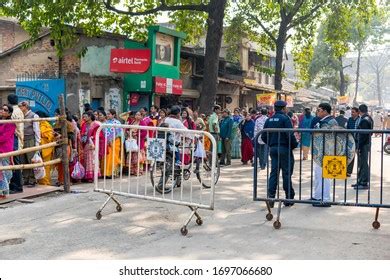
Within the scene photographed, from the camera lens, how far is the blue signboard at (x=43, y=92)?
55.0 ft

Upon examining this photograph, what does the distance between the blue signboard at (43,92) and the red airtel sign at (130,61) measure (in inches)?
77.7

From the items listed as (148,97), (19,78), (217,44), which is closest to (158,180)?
(217,44)

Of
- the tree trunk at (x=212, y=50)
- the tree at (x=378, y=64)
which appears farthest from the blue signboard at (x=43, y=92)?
the tree at (x=378, y=64)

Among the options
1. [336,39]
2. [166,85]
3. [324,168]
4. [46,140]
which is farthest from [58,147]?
[336,39]

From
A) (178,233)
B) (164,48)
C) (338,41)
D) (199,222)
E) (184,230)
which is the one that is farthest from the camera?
(338,41)

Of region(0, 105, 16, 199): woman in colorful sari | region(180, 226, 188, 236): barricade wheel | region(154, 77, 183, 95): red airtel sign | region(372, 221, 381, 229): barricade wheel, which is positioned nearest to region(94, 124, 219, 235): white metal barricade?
region(180, 226, 188, 236): barricade wheel

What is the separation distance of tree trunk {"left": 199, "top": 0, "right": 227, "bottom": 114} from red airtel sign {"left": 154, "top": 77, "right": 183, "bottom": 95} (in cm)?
224

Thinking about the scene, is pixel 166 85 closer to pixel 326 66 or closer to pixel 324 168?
pixel 324 168

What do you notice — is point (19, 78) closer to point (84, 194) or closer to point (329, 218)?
point (84, 194)

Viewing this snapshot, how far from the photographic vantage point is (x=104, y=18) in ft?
62.8

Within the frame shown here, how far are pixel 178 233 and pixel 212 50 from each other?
437 inches

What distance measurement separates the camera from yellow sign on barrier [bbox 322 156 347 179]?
6.69 m

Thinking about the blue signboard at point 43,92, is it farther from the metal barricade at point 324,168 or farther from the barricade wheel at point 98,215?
the barricade wheel at point 98,215

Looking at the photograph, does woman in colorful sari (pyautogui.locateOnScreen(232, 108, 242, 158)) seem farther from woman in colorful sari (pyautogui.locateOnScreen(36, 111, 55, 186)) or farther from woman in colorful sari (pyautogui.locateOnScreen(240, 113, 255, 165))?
woman in colorful sari (pyautogui.locateOnScreen(36, 111, 55, 186))
